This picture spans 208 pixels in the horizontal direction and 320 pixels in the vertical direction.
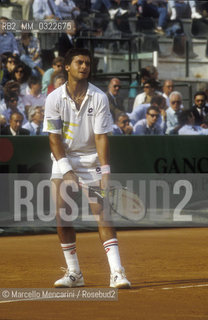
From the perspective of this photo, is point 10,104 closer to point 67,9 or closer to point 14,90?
point 14,90

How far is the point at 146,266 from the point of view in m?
7.91

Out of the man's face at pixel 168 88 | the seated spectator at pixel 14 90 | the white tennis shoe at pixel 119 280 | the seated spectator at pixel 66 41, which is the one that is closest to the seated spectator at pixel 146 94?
the man's face at pixel 168 88

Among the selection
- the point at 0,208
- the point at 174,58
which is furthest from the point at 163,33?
the point at 0,208

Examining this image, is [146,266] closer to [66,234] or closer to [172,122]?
[66,234]

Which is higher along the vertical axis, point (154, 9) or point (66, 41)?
point (154, 9)

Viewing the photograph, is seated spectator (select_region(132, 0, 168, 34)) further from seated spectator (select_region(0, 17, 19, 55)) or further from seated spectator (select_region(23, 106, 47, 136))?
seated spectator (select_region(23, 106, 47, 136))

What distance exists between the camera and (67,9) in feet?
49.7

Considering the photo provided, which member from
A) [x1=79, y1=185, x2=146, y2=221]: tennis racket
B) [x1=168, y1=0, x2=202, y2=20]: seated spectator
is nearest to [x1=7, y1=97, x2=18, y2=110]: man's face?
[x1=79, y1=185, x2=146, y2=221]: tennis racket

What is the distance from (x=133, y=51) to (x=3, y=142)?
6914 millimetres

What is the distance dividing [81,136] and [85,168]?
296mm

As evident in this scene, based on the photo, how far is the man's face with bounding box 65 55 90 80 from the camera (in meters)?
6.29

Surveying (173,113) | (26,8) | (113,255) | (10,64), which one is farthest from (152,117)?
(113,255)

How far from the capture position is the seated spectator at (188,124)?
14.0 meters

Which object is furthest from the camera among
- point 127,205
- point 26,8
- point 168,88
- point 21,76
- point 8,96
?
point 168,88
